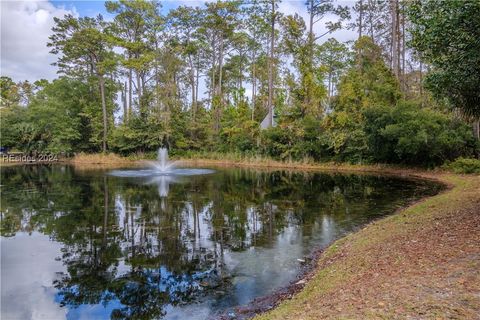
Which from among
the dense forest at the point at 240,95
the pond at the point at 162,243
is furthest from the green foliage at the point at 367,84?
the pond at the point at 162,243

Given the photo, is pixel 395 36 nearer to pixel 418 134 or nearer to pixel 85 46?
pixel 418 134

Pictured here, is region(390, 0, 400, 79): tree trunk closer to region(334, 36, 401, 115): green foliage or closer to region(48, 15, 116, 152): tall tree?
region(334, 36, 401, 115): green foliage

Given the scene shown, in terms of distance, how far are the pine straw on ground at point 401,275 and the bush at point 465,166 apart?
37.6 feet

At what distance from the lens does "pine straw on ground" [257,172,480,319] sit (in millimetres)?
3584

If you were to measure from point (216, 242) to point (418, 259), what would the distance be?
14.1 feet

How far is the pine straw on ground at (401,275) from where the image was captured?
358 centimetres

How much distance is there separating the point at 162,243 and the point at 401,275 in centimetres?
509

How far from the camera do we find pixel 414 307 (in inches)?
140

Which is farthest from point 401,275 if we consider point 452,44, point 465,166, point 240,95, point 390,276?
point 240,95

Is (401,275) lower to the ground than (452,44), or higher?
lower

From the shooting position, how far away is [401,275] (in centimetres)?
462

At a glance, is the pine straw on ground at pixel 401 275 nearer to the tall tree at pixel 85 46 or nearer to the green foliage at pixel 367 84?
the green foliage at pixel 367 84

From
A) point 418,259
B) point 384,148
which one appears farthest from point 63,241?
point 384,148

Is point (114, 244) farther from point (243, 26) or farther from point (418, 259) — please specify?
point (243, 26)
